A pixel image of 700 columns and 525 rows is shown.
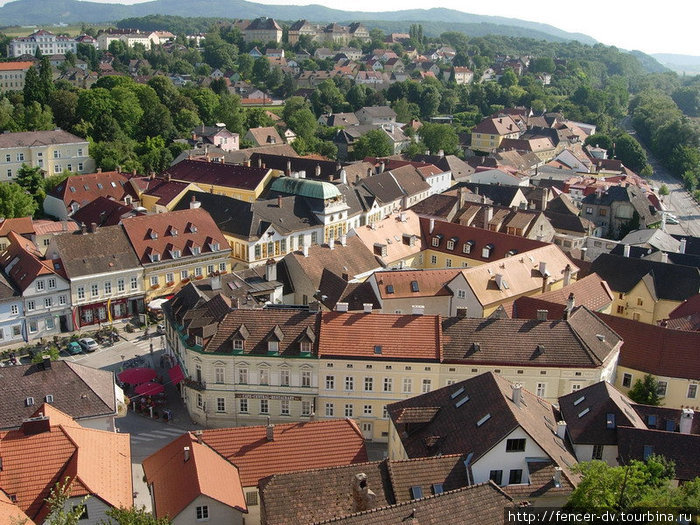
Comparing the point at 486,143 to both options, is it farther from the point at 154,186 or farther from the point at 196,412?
the point at 196,412

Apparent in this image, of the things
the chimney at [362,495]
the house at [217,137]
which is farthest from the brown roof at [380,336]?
the house at [217,137]

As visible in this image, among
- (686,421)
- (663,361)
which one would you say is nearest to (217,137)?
(663,361)

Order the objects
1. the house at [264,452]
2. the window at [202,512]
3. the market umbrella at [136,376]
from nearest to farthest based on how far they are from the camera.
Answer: the window at [202,512] → the house at [264,452] → the market umbrella at [136,376]

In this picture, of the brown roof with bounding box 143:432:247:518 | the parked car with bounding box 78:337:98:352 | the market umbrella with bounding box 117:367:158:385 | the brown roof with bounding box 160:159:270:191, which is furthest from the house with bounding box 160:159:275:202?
the brown roof with bounding box 143:432:247:518

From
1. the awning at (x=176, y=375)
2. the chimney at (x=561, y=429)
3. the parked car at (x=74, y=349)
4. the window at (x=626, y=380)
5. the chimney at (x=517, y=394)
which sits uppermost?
the chimney at (x=517, y=394)

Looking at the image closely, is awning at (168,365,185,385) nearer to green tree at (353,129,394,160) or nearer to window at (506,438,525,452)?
window at (506,438,525,452)

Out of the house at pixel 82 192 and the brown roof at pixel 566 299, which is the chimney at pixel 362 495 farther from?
the house at pixel 82 192

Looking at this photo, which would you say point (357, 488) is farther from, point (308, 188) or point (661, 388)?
point (308, 188)
